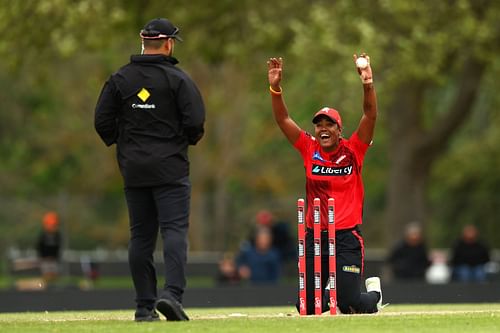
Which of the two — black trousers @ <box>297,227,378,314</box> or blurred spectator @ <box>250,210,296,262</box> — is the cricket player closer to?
black trousers @ <box>297,227,378,314</box>

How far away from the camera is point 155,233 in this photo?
36.3 ft

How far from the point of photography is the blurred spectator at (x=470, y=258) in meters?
28.6

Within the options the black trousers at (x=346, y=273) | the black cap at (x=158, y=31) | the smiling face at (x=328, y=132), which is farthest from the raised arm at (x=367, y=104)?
the black cap at (x=158, y=31)

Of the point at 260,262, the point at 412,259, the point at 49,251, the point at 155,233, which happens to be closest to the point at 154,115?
the point at 155,233

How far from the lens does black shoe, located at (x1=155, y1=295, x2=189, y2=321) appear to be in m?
10.5

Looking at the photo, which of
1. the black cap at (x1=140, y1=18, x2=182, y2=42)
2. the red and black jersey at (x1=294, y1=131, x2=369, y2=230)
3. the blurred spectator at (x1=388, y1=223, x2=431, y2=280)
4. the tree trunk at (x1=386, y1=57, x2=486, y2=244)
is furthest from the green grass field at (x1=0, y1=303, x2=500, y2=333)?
the tree trunk at (x1=386, y1=57, x2=486, y2=244)

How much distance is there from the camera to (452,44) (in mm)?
26250

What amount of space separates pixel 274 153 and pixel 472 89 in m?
18.5

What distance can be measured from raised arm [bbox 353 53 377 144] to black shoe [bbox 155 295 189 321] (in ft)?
7.41

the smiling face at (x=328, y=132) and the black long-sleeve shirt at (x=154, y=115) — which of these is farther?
the smiling face at (x=328, y=132)

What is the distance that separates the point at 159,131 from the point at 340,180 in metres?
1.80

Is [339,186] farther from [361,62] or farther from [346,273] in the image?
[361,62]

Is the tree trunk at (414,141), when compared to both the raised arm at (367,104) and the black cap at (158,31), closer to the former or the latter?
the raised arm at (367,104)

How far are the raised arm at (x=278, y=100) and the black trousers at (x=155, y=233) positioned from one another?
1.37 metres
